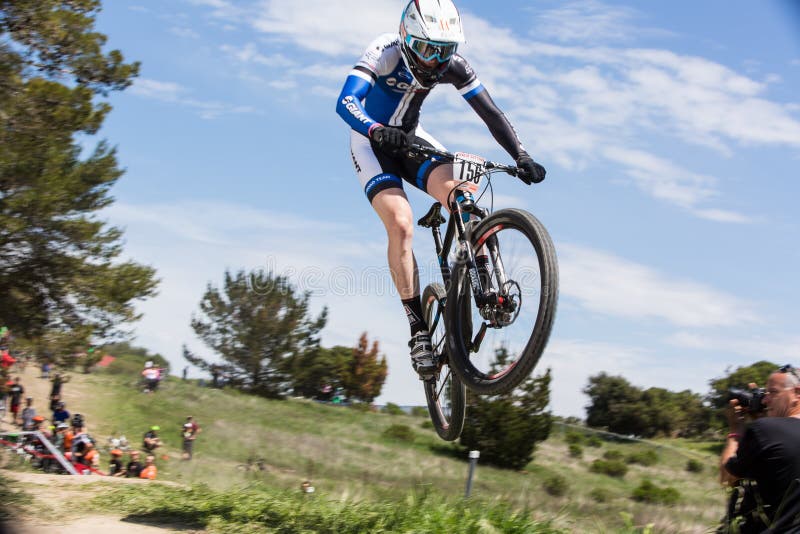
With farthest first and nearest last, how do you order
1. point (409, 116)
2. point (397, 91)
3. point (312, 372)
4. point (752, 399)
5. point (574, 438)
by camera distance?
1. point (312, 372)
2. point (574, 438)
3. point (409, 116)
4. point (397, 91)
5. point (752, 399)

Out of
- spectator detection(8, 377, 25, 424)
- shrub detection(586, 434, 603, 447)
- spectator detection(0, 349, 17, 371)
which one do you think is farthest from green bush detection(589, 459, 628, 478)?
spectator detection(0, 349, 17, 371)

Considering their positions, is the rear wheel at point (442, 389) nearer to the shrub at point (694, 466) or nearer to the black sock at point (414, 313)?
the black sock at point (414, 313)

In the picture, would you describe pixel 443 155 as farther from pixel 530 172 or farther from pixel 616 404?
pixel 616 404

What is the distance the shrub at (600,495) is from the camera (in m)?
30.1

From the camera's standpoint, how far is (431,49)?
20.7ft

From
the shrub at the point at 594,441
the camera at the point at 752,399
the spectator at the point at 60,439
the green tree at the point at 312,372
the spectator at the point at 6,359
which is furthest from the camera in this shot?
the green tree at the point at 312,372

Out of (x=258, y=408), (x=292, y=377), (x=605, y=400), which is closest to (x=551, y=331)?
(x=258, y=408)

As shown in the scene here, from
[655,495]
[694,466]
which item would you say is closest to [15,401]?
[655,495]

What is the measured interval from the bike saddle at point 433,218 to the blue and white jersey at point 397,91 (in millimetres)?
815

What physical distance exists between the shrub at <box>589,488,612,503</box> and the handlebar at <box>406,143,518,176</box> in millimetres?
26099

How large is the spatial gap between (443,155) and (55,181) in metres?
20.5

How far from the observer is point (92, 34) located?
25094mm

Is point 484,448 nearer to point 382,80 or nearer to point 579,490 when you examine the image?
point 579,490

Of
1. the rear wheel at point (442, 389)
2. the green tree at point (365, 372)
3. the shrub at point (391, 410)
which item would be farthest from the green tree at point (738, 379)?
the rear wheel at point (442, 389)
